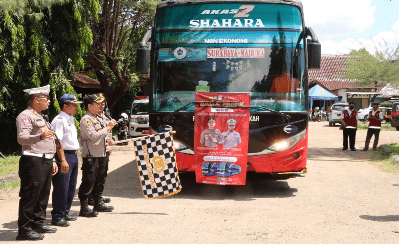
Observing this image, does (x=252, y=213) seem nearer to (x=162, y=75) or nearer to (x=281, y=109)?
(x=281, y=109)

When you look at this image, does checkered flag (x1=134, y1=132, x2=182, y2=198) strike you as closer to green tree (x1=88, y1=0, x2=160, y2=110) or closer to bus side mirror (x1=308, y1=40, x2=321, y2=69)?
bus side mirror (x1=308, y1=40, x2=321, y2=69)

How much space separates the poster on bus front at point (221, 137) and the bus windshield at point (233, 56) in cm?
23

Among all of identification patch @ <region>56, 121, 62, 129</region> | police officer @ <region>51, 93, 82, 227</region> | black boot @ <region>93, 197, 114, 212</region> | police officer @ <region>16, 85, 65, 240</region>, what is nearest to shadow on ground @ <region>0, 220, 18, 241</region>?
police officer @ <region>16, 85, 65, 240</region>

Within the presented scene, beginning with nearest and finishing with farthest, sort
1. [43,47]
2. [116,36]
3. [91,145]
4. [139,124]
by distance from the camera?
1. [91,145]
2. [43,47]
3. [139,124]
4. [116,36]

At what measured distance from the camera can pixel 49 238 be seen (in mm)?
5867

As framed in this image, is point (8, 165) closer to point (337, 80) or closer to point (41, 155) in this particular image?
point (41, 155)

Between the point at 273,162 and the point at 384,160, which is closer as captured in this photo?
the point at 273,162

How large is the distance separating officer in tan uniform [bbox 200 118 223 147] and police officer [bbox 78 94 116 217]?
206cm

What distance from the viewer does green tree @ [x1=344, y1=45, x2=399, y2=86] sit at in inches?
2039

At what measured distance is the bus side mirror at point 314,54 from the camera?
8808 millimetres

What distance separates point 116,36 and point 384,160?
13.3 m

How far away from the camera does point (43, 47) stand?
1524 cm

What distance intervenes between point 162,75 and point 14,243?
4.20 metres

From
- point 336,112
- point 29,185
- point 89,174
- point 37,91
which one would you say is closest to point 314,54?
point 89,174
